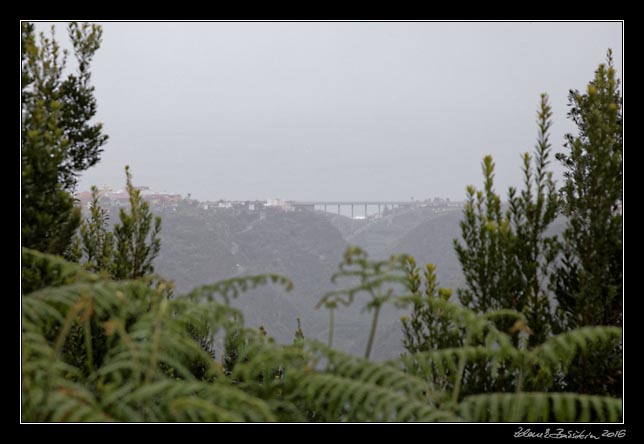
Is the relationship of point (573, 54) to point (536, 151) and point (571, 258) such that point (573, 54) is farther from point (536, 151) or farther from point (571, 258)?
point (571, 258)

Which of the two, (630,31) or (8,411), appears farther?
(630,31)

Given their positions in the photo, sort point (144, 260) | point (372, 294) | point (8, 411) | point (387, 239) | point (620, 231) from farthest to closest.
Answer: point (387, 239)
point (144, 260)
point (620, 231)
point (8, 411)
point (372, 294)

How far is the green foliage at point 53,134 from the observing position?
126 inches

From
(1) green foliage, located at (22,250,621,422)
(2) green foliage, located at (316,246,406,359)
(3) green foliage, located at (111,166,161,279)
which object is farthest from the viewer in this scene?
(3) green foliage, located at (111,166,161,279)

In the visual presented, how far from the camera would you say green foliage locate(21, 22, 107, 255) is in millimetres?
3193

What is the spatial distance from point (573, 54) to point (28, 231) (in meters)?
3.74

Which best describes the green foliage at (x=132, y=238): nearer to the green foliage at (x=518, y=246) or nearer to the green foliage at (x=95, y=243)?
the green foliage at (x=95, y=243)

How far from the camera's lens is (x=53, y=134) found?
354cm

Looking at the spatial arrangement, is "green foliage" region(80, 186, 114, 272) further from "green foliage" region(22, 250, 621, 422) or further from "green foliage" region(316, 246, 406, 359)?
"green foliage" region(316, 246, 406, 359)

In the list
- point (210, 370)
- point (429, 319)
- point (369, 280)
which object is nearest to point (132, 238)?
point (429, 319)

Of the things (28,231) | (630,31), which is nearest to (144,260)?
(28,231)

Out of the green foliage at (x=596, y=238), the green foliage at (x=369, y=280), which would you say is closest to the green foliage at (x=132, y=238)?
the green foliage at (x=369, y=280)

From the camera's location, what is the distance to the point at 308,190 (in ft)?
149

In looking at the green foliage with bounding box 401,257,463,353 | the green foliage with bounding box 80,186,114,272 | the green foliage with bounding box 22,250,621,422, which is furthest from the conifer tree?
the green foliage with bounding box 80,186,114,272
